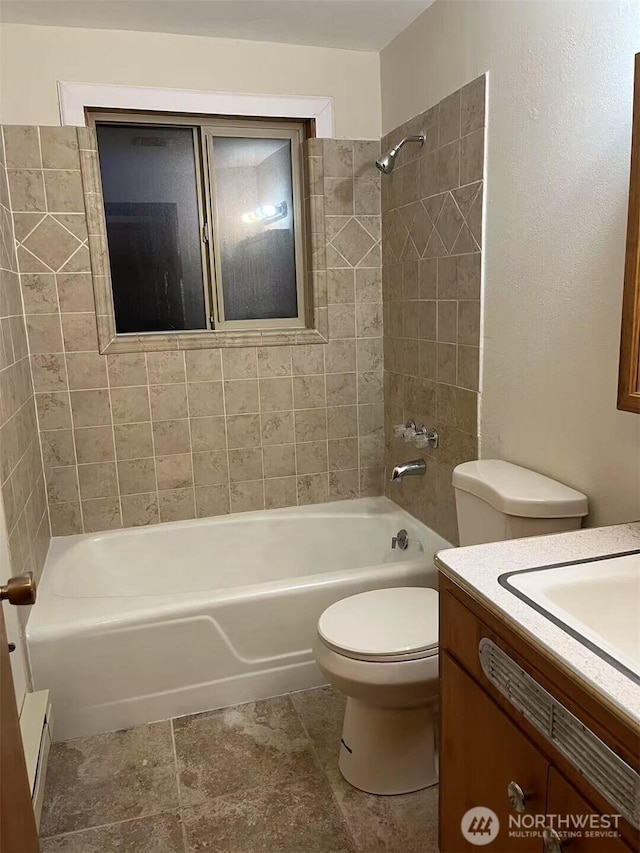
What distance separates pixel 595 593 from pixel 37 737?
1566mm

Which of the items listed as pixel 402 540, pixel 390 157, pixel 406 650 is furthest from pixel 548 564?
pixel 390 157

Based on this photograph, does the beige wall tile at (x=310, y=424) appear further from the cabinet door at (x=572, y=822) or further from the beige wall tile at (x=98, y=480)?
the cabinet door at (x=572, y=822)

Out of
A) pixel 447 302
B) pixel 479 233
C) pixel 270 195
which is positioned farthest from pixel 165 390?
pixel 479 233

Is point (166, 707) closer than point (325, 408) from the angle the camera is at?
Yes

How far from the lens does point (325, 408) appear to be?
294 cm

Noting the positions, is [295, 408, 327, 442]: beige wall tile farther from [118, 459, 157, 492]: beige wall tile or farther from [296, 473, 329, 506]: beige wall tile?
[118, 459, 157, 492]: beige wall tile

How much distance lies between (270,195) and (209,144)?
13.0 inches

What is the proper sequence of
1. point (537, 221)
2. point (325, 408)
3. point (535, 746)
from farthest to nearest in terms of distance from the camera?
point (325, 408)
point (537, 221)
point (535, 746)

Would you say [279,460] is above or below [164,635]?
above

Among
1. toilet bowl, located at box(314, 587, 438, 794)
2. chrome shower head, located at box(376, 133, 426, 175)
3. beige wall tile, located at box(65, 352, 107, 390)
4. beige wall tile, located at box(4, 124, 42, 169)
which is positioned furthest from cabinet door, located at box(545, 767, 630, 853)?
beige wall tile, located at box(4, 124, 42, 169)

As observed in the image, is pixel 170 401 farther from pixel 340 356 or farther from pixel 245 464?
pixel 340 356

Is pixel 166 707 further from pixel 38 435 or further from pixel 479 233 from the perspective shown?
pixel 479 233

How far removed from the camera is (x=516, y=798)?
1.07 metres

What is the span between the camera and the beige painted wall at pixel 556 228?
150 centimetres
